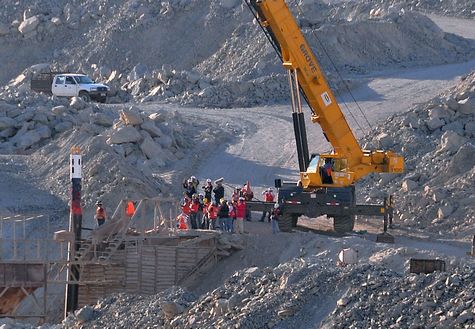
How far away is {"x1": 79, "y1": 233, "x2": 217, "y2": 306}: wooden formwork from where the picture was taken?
38031 millimetres

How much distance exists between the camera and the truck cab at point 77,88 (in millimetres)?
62469

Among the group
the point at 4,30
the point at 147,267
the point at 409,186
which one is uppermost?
the point at 4,30

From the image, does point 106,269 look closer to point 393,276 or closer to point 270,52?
point 393,276

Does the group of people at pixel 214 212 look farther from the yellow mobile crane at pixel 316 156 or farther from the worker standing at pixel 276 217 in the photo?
the yellow mobile crane at pixel 316 156

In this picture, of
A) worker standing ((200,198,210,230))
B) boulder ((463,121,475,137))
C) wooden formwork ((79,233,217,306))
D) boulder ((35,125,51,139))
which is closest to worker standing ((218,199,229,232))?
worker standing ((200,198,210,230))

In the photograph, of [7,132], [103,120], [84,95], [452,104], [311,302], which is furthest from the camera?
[84,95]

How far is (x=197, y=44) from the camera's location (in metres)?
71.4

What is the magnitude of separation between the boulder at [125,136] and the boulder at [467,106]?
973cm

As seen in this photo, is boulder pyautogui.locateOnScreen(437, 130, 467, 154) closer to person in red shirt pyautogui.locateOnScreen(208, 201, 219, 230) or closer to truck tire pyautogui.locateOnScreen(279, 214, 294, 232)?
truck tire pyautogui.locateOnScreen(279, 214, 294, 232)

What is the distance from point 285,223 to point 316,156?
1975mm

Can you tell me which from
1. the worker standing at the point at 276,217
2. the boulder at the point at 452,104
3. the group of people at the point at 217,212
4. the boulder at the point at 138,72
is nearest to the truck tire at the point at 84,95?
the boulder at the point at 138,72

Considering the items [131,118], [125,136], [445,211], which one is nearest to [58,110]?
[131,118]

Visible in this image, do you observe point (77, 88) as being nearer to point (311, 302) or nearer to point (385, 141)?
point (385, 141)

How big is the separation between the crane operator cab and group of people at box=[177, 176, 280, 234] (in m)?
1.02
